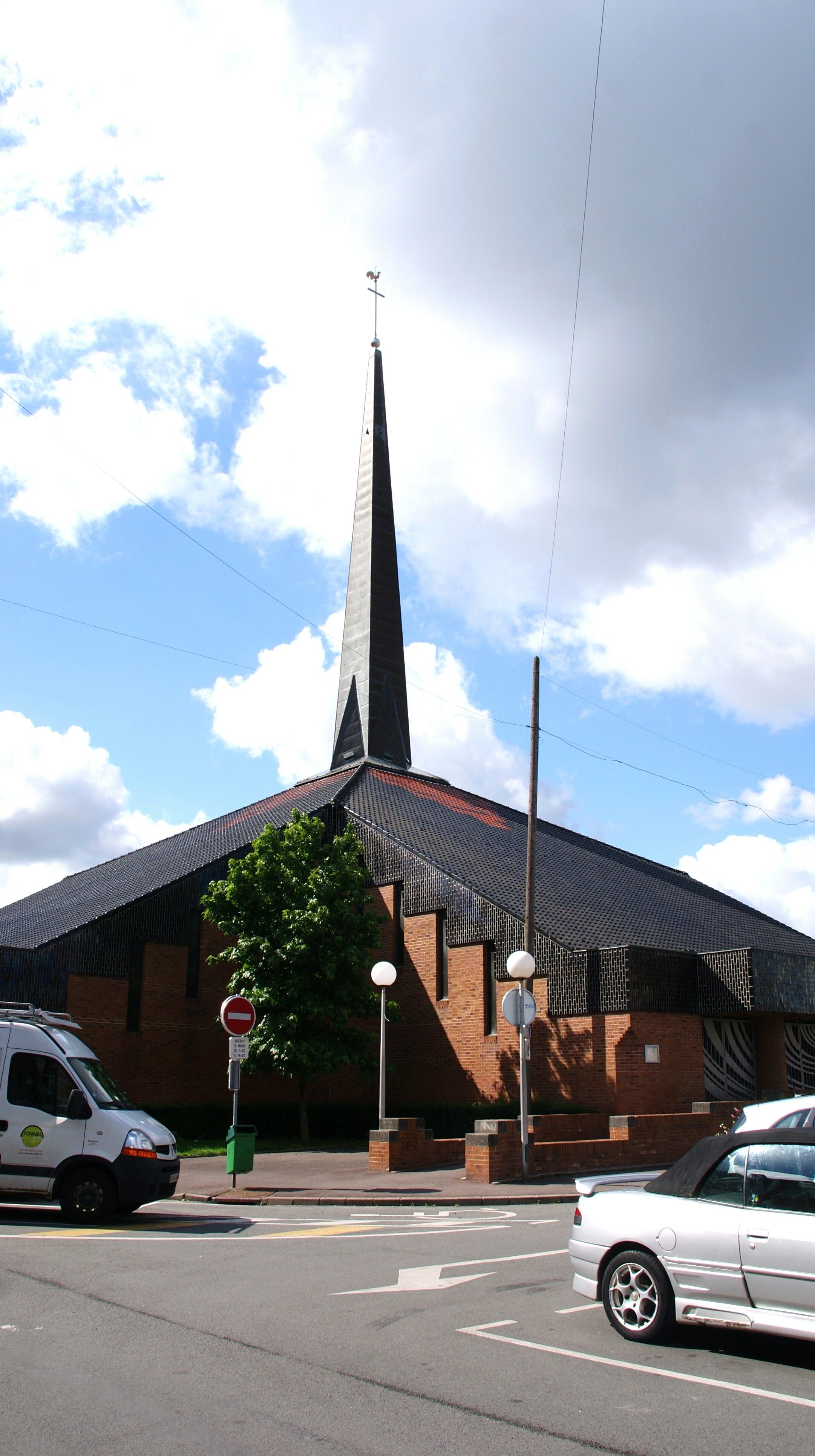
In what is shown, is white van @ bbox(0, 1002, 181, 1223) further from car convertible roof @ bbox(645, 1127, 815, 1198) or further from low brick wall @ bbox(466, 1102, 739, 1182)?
car convertible roof @ bbox(645, 1127, 815, 1198)

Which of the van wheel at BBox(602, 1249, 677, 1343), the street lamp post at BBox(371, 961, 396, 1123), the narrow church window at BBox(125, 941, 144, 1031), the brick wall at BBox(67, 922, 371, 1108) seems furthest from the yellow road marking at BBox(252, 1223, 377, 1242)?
the narrow church window at BBox(125, 941, 144, 1031)

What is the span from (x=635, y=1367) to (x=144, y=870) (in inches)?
1114

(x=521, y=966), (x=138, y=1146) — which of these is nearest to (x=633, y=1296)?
(x=138, y=1146)

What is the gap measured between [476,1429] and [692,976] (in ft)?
65.5

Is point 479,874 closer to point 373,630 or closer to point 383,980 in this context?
point 383,980

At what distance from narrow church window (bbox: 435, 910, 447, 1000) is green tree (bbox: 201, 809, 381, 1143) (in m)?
2.36

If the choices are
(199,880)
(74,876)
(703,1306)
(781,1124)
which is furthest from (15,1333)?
(74,876)

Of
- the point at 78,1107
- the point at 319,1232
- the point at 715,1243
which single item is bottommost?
the point at 319,1232

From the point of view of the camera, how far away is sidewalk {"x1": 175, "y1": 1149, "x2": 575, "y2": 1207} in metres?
15.5

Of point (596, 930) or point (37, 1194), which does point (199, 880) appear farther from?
point (37, 1194)

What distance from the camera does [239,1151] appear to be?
651 inches

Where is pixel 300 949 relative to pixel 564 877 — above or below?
below

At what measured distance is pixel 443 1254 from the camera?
10.4 metres

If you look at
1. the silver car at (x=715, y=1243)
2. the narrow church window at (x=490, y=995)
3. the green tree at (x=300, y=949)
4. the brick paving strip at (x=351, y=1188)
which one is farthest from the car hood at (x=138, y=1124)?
the narrow church window at (x=490, y=995)
